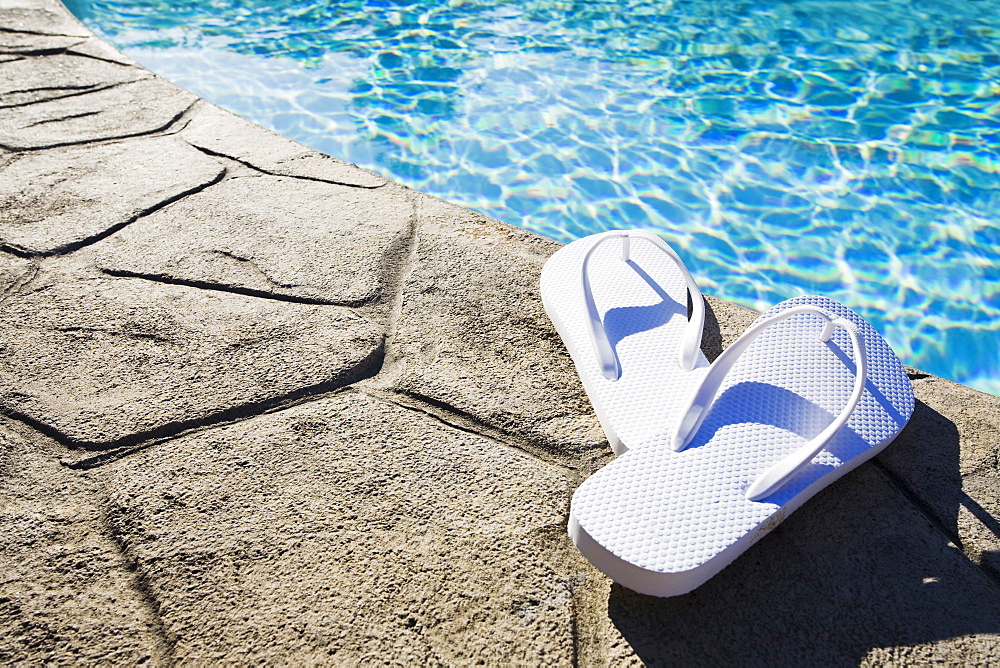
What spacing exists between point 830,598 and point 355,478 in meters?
0.87

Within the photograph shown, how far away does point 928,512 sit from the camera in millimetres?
1428

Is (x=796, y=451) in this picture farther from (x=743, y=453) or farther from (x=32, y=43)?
(x=32, y=43)

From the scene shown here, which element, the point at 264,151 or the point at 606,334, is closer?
the point at 606,334

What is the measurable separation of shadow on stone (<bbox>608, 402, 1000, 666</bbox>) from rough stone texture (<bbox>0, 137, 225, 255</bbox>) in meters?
1.80

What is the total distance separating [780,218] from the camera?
3.20 m

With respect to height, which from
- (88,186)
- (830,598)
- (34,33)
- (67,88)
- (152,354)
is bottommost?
(830,598)

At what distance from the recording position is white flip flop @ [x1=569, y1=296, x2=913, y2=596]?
1191mm

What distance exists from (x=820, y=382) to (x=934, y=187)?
2409mm

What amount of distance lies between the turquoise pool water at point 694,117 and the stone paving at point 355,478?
1.20 metres

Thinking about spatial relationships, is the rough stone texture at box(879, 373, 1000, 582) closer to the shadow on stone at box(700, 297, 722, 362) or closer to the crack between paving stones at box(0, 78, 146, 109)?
the shadow on stone at box(700, 297, 722, 362)

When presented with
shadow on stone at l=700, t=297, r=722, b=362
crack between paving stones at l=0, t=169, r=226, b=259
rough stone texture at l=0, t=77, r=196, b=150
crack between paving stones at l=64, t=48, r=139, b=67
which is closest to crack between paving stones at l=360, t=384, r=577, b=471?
shadow on stone at l=700, t=297, r=722, b=362

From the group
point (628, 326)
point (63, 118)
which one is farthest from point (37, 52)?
point (628, 326)

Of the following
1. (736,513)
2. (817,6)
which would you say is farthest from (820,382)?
(817,6)

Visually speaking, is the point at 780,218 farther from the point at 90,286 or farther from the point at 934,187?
the point at 90,286
